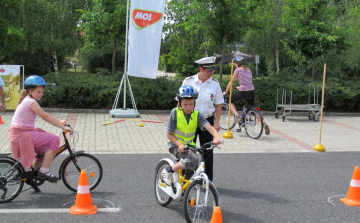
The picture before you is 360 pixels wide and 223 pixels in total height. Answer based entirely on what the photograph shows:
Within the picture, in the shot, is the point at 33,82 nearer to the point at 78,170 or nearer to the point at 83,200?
the point at 78,170

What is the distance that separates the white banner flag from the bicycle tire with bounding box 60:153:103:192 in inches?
260

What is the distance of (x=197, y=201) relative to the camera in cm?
425

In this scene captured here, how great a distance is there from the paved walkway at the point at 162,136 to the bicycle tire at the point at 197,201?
3985 millimetres

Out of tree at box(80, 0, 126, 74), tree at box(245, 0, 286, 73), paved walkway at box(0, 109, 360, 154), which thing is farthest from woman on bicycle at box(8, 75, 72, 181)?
tree at box(245, 0, 286, 73)

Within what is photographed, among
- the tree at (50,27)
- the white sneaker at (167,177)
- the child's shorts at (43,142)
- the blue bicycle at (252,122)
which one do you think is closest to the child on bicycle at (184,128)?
the white sneaker at (167,177)

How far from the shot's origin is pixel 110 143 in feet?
29.0

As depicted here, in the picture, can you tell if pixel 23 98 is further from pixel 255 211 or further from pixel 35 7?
pixel 35 7

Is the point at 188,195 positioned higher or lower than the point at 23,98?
lower

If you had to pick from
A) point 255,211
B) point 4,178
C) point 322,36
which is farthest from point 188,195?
point 322,36

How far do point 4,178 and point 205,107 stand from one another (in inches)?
111

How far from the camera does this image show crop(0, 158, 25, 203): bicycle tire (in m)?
5.00

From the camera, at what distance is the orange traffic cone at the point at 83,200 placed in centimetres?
474

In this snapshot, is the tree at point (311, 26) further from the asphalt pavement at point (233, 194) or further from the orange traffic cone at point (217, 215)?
the orange traffic cone at point (217, 215)

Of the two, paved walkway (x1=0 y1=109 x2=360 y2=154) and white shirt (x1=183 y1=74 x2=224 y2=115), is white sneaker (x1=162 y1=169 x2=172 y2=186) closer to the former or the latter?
white shirt (x1=183 y1=74 x2=224 y2=115)
